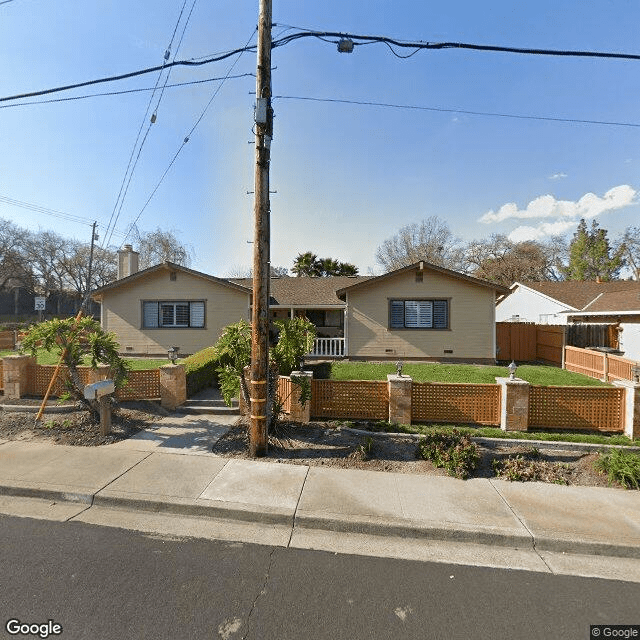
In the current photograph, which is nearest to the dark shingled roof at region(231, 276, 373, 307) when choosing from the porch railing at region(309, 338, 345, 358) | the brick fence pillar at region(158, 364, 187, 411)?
the porch railing at region(309, 338, 345, 358)

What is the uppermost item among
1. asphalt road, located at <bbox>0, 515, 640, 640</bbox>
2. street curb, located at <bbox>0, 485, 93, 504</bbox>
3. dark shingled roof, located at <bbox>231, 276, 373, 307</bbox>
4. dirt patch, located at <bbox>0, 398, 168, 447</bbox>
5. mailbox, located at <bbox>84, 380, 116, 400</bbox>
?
dark shingled roof, located at <bbox>231, 276, 373, 307</bbox>

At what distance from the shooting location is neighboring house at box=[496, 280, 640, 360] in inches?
557

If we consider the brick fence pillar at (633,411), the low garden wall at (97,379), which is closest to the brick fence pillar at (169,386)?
the low garden wall at (97,379)

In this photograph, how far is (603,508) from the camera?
4238 mm

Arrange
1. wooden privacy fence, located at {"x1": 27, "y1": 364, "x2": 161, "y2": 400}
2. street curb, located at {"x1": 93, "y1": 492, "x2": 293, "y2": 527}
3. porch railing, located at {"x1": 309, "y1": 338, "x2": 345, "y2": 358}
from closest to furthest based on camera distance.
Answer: street curb, located at {"x1": 93, "y1": 492, "x2": 293, "y2": 527}, wooden privacy fence, located at {"x1": 27, "y1": 364, "x2": 161, "y2": 400}, porch railing, located at {"x1": 309, "y1": 338, "x2": 345, "y2": 358}

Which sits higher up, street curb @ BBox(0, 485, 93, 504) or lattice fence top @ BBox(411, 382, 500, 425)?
lattice fence top @ BBox(411, 382, 500, 425)

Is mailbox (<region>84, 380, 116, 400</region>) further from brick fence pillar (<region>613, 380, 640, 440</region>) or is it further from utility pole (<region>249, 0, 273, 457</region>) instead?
brick fence pillar (<region>613, 380, 640, 440</region>)

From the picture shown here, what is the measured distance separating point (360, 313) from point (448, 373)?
4482mm

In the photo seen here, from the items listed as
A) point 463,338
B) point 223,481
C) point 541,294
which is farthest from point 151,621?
point 541,294

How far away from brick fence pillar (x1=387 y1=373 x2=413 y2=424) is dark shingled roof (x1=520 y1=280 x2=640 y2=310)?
17.8 meters

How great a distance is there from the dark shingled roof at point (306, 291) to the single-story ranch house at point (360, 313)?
8.39 feet

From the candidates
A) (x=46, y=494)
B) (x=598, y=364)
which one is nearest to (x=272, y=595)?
(x=46, y=494)

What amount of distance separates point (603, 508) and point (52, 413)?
9822 mm

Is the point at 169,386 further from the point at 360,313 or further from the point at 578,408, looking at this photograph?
the point at 360,313
